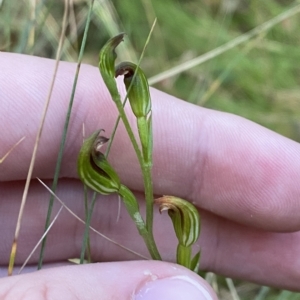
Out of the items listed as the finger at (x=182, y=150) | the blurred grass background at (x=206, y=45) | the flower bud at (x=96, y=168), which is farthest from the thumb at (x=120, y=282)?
the blurred grass background at (x=206, y=45)

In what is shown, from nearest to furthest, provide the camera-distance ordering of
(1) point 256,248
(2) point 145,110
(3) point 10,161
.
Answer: (2) point 145,110 → (3) point 10,161 → (1) point 256,248

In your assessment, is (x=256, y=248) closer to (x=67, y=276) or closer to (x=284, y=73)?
(x=67, y=276)

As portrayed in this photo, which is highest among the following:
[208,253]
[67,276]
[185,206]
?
[185,206]

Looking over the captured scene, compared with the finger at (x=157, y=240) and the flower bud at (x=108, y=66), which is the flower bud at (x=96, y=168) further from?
the finger at (x=157, y=240)

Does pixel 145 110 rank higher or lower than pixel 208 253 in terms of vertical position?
higher

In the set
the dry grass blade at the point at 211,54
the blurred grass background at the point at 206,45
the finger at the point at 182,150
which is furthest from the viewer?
the blurred grass background at the point at 206,45

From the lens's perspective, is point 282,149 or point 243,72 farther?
→ point 243,72

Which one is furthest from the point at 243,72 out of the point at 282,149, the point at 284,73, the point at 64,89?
the point at 64,89
